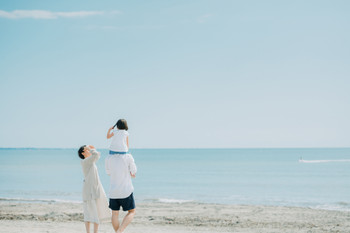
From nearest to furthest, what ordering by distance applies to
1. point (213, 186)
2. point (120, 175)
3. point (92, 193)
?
point (120, 175) → point (92, 193) → point (213, 186)

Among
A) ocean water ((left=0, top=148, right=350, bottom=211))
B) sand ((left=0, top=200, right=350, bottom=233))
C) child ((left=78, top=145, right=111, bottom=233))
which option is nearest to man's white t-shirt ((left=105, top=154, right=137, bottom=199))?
child ((left=78, top=145, right=111, bottom=233))

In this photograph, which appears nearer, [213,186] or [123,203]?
[123,203]

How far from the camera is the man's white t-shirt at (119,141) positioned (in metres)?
6.72

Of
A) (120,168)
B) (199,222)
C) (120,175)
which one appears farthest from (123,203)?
(199,222)

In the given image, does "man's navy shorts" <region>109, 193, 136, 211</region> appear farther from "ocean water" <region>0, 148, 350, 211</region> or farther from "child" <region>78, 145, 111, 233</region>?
"ocean water" <region>0, 148, 350, 211</region>

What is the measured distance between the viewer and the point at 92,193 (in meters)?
7.05

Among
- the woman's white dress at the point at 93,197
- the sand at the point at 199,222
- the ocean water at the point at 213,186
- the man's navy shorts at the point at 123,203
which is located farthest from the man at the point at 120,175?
the ocean water at the point at 213,186

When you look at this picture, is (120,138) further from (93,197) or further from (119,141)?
(93,197)

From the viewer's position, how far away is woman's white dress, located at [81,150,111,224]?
7.04m

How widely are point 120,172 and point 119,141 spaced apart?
490mm

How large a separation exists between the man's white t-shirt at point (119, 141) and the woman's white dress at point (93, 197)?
1.50 ft

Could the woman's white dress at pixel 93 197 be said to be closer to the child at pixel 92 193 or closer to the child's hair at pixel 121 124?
the child at pixel 92 193

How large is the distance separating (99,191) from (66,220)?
20.6 feet

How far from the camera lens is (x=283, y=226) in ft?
40.8
